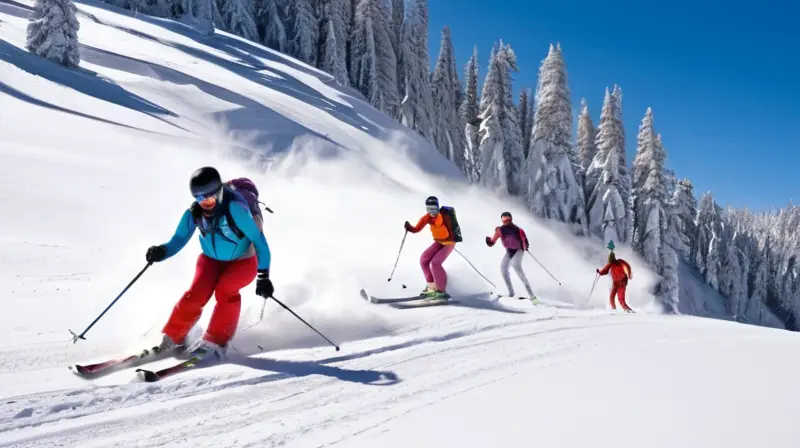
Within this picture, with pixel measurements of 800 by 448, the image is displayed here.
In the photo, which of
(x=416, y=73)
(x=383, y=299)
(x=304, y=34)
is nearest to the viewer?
(x=383, y=299)

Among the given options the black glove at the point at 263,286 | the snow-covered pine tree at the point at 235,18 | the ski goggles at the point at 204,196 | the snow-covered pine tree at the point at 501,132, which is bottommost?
the black glove at the point at 263,286

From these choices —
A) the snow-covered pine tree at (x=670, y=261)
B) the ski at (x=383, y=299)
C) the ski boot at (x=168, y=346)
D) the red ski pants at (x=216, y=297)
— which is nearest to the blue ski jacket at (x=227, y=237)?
the red ski pants at (x=216, y=297)

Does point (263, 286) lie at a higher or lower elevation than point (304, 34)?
lower

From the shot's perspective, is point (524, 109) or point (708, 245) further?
point (524, 109)

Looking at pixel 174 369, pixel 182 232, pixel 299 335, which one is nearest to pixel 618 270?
pixel 299 335

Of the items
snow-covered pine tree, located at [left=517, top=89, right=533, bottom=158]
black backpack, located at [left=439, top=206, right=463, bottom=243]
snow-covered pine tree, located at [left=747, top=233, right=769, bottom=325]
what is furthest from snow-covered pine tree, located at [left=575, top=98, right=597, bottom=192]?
black backpack, located at [left=439, top=206, right=463, bottom=243]

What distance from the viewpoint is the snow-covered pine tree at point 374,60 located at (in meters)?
42.2

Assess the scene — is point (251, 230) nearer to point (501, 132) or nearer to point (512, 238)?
point (512, 238)

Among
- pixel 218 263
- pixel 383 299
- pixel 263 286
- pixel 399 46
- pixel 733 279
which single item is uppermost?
pixel 399 46

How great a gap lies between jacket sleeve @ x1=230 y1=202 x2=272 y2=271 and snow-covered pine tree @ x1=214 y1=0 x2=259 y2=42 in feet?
136

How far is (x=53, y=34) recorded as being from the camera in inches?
596

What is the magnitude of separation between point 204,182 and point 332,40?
132 feet

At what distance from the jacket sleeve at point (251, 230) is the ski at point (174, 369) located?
93 cm

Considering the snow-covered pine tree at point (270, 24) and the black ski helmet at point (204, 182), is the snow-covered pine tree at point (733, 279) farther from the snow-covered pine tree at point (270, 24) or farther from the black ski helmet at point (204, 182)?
the black ski helmet at point (204, 182)
